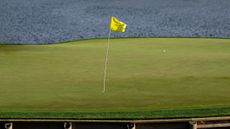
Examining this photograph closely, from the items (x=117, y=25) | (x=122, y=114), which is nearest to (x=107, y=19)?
(x=117, y=25)

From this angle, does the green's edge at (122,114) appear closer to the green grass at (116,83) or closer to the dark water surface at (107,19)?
the green grass at (116,83)

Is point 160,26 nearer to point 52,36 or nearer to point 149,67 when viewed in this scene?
point 52,36

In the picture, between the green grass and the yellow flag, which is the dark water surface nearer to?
the green grass

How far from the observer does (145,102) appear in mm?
14414

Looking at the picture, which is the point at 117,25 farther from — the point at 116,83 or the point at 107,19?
the point at 107,19

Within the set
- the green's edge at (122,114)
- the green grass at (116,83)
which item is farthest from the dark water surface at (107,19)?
the green's edge at (122,114)

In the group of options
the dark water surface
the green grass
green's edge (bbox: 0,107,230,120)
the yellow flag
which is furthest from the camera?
the dark water surface

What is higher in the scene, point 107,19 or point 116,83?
point 107,19

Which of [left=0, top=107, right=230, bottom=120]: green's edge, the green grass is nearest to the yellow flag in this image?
the green grass

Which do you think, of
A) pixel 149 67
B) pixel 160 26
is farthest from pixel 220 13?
pixel 149 67

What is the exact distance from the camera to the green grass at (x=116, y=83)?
1346cm

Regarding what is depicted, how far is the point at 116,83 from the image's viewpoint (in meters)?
17.0

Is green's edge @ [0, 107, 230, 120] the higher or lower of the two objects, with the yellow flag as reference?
lower

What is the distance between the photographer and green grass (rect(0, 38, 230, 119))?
44.2ft
